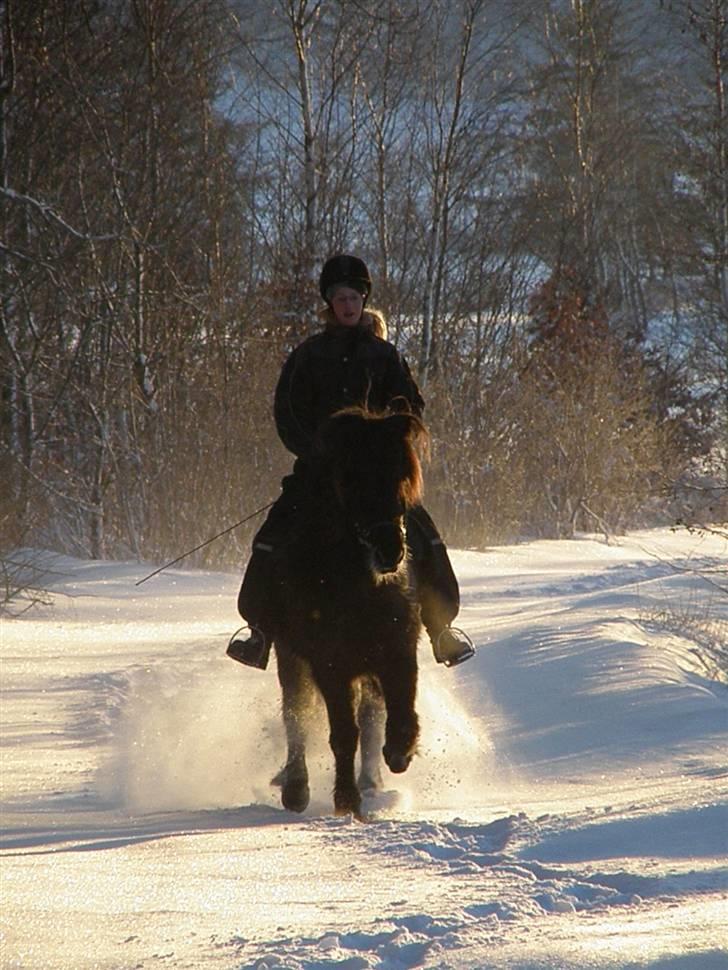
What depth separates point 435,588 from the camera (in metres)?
5.69

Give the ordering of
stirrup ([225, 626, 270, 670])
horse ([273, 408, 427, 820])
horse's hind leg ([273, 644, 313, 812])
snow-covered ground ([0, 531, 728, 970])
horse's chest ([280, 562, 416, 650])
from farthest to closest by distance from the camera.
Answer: stirrup ([225, 626, 270, 670]) → horse's hind leg ([273, 644, 313, 812]) → horse's chest ([280, 562, 416, 650]) → horse ([273, 408, 427, 820]) → snow-covered ground ([0, 531, 728, 970])

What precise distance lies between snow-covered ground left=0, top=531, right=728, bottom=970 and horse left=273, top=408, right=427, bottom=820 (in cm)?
32

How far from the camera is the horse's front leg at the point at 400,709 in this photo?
5.23 m

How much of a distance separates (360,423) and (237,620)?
19.9ft

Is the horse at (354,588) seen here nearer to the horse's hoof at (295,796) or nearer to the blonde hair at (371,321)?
the horse's hoof at (295,796)

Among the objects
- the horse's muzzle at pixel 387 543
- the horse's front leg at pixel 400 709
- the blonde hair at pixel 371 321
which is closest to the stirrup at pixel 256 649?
the horse's front leg at pixel 400 709

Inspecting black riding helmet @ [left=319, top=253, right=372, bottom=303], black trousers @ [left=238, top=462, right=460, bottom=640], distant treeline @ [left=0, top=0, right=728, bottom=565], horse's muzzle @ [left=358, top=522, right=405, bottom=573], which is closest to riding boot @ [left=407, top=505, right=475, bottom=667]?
black trousers @ [left=238, top=462, right=460, bottom=640]

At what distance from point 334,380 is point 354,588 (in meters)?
0.98

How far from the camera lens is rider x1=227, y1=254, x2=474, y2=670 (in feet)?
17.9

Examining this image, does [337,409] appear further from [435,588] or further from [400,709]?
[400,709]

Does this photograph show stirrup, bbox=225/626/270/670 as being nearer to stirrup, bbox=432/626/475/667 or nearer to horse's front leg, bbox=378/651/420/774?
horse's front leg, bbox=378/651/420/774

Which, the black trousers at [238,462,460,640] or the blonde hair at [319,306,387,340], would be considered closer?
the black trousers at [238,462,460,640]

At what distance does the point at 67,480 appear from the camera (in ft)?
52.1

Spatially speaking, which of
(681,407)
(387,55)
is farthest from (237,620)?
(681,407)
